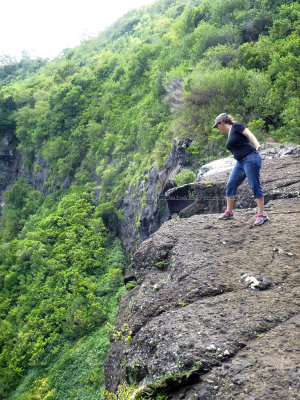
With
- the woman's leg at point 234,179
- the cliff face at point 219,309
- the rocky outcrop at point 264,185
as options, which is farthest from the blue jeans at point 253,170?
the rocky outcrop at point 264,185

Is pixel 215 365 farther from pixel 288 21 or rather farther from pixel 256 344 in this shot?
pixel 288 21

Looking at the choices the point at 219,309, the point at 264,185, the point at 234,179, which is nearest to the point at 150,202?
the point at 264,185

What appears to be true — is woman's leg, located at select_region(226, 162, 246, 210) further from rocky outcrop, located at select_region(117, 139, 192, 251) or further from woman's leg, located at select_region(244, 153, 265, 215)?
rocky outcrop, located at select_region(117, 139, 192, 251)

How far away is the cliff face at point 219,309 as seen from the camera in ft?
8.84

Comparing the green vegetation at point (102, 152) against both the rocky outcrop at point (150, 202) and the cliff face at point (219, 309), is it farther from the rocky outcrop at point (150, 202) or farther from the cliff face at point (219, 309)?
the cliff face at point (219, 309)

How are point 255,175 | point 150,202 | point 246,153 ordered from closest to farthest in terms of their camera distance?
point 255,175 → point 246,153 → point 150,202

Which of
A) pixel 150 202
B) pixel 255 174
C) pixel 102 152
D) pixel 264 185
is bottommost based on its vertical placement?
pixel 150 202

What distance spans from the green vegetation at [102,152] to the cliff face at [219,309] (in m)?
6.77

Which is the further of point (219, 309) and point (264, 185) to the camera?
point (264, 185)

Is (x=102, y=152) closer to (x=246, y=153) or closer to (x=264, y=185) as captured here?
(x=264, y=185)

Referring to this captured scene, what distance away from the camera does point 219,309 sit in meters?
3.55

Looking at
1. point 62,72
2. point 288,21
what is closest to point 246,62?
point 288,21

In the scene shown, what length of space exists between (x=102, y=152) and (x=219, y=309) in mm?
26261

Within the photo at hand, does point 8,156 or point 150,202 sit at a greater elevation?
point 8,156
